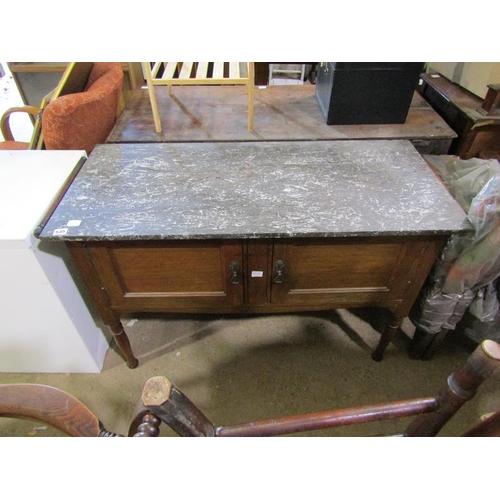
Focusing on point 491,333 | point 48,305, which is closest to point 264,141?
point 48,305

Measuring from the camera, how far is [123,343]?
1.27 meters

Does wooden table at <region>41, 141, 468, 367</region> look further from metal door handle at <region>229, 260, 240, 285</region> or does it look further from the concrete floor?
the concrete floor

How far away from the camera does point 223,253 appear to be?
3.11 ft

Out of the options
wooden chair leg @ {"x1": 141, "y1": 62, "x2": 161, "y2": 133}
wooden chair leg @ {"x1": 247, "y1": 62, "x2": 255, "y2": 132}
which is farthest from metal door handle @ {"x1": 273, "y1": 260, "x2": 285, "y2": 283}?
wooden chair leg @ {"x1": 141, "y1": 62, "x2": 161, "y2": 133}

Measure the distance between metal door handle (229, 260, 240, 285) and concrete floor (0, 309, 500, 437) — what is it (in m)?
0.56

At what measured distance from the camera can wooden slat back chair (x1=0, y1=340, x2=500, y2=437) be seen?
1.79 feet

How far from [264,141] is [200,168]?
0.31 metres

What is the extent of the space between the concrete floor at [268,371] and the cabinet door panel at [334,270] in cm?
44

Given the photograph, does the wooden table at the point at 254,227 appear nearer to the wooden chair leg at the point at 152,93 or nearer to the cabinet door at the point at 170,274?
the cabinet door at the point at 170,274

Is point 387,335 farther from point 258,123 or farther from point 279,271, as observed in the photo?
point 258,123

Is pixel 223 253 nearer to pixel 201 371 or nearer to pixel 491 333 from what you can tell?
pixel 201 371

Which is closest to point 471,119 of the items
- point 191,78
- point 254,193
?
point 254,193

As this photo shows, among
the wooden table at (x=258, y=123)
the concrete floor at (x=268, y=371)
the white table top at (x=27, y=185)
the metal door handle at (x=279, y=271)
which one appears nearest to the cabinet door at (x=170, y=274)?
the metal door handle at (x=279, y=271)
